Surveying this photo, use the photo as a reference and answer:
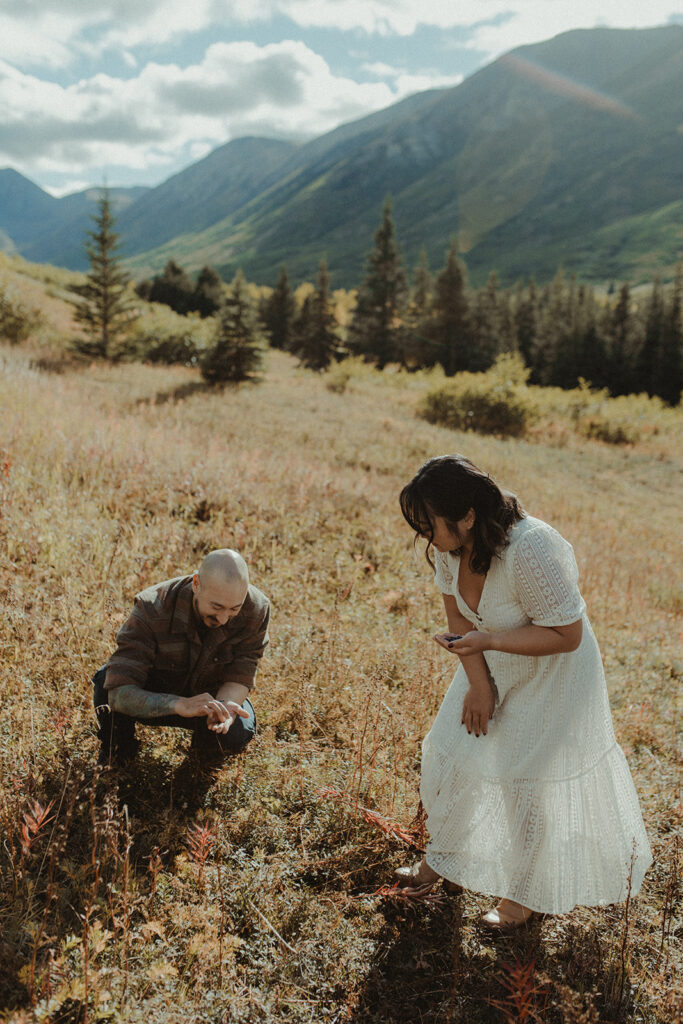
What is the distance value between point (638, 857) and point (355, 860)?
132 cm

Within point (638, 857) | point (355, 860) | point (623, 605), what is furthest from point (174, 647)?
point (623, 605)

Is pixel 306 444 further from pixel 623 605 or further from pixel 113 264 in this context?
pixel 113 264

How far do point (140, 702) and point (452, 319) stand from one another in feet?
134

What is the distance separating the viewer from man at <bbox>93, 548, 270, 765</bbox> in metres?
2.69

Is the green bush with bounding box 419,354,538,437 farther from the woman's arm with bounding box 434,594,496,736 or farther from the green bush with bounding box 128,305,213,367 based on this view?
the woman's arm with bounding box 434,594,496,736

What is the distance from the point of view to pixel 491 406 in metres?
19.6

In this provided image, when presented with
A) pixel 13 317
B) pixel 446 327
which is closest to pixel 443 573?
pixel 13 317

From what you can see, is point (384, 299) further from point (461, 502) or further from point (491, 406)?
point (461, 502)

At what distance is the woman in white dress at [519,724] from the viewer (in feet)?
6.74

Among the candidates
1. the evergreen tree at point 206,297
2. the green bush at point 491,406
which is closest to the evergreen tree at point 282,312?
the evergreen tree at point 206,297

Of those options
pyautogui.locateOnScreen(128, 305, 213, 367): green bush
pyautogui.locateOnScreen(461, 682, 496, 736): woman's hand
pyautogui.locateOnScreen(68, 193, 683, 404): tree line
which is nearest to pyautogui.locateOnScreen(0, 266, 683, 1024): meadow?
pyautogui.locateOnScreen(461, 682, 496, 736): woman's hand

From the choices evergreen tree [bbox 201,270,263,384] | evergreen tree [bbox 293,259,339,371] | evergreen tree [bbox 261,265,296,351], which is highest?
evergreen tree [bbox 261,265,296,351]

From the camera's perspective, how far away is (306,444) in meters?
11.2

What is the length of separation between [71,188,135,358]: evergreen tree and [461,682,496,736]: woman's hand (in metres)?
20.2
